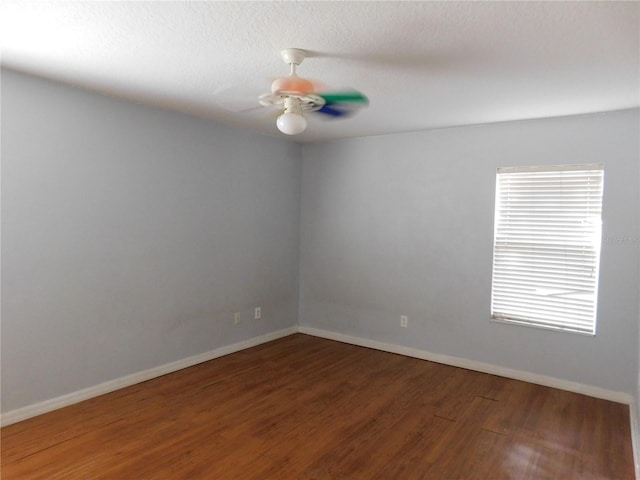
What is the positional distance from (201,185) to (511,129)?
2.96 meters

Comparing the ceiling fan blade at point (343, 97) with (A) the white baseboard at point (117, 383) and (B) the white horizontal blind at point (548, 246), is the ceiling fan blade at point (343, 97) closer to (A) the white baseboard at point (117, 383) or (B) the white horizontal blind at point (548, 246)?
(B) the white horizontal blind at point (548, 246)

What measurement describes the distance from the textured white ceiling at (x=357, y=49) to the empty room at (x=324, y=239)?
0.7 inches

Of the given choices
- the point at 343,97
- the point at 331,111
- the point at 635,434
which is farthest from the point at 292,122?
the point at 635,434

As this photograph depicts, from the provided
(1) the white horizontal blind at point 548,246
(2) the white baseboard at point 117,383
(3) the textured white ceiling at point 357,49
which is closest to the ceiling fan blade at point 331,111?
(3) the textured white ceiling at point 357,49

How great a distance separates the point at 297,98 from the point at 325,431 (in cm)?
216

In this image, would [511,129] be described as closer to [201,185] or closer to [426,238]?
[426,238]

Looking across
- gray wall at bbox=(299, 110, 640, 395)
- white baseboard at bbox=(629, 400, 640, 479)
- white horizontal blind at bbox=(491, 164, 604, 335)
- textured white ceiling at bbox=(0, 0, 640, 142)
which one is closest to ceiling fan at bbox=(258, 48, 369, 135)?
textured white ceiling at bbox=(0, 0, 640, 142)

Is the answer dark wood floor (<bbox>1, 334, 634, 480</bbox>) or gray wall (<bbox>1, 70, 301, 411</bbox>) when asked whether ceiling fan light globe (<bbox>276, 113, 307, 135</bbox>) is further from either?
dark wood floor (<bbox>1, 334, 634, 480</bbox>)

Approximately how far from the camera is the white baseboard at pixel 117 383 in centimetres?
282

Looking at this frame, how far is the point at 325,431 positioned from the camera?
2.81 metres

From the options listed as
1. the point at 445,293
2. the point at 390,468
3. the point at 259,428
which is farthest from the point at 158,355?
the point at 445,293

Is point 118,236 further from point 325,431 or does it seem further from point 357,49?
point 357,49

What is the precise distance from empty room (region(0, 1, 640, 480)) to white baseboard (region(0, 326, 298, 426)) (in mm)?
17

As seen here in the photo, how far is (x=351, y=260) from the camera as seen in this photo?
4812mm
